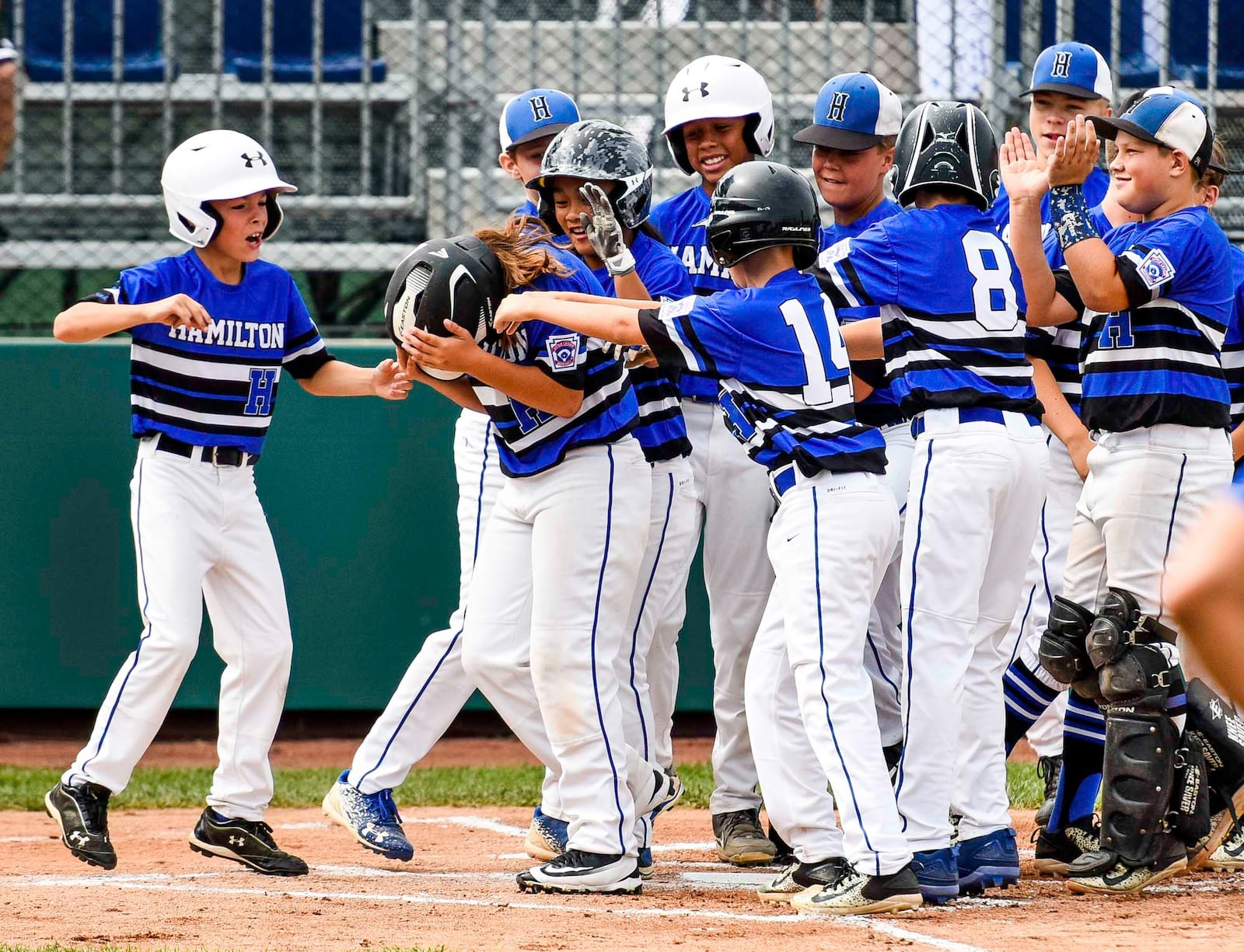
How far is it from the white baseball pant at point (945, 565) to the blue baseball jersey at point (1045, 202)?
0.76 m

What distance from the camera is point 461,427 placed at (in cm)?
532

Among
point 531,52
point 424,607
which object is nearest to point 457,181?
point 531,52

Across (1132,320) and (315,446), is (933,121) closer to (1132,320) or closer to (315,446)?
(1132,320)

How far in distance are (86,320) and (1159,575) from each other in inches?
124

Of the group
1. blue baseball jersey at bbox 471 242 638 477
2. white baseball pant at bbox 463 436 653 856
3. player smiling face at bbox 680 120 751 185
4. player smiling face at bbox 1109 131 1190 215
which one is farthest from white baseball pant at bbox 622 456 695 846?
player smiling face at bbox 1109 131 1190 215

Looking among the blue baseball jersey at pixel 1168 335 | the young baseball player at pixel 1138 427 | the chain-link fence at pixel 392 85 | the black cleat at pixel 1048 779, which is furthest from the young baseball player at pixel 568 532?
the chain-link fence at pixel 392 85

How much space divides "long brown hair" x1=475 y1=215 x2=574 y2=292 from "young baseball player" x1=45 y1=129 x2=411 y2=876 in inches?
26.4

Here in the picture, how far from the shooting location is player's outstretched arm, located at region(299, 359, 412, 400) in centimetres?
496

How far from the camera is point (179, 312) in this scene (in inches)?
182

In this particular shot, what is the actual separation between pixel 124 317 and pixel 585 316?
5.00 ft

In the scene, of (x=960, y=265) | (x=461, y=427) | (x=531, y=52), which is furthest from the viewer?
(x=531, y=52)

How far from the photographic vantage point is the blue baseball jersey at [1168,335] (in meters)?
4.39

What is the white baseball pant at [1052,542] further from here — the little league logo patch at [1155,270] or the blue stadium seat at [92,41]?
the blue stadium seat at [92,41]

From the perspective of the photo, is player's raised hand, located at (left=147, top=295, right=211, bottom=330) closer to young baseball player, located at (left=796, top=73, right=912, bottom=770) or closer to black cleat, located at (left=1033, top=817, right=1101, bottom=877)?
young baseball player, located at (left=796, top=73, right=912, bottom=770)
